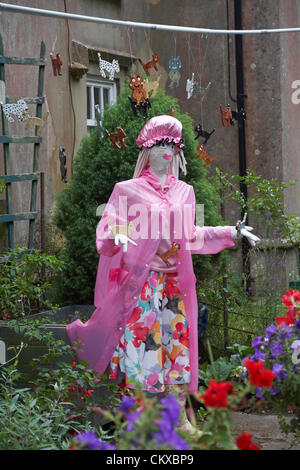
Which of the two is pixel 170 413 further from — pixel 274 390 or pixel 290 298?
pixel 290 298

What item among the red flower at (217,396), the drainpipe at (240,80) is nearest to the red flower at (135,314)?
the red flower at (217,396)

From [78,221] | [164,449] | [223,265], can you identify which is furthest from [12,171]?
[164,449]

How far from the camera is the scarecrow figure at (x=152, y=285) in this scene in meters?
4.49

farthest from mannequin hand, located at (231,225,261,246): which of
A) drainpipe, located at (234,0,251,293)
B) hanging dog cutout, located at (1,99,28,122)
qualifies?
drainpipe, located at (234,0,251,293)

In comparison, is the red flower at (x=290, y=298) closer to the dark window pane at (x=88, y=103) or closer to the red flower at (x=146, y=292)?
the red flower at (x=146, y=292)

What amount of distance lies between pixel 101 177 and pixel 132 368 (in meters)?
1.96

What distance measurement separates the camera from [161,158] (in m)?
4.57

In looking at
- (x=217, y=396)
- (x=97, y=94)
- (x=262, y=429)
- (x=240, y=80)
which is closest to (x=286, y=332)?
(x=217, y=396)

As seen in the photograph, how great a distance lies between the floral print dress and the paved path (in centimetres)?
50

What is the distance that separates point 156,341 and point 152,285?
32cm

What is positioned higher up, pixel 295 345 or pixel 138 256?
pixel 138 256

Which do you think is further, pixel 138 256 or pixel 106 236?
pixel 138 256

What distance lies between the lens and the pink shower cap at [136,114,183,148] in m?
4.55

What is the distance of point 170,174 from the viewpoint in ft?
15.6
